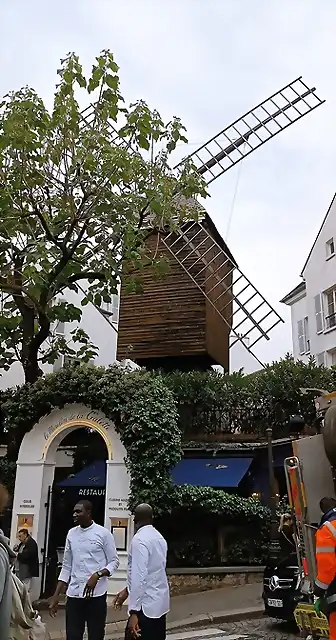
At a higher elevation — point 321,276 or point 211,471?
point 321,276

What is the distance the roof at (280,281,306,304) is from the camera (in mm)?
32128

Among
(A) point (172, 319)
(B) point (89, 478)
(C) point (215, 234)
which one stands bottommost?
(B) point (89, 478)

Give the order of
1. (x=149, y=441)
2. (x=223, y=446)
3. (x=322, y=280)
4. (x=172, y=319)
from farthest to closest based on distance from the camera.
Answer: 1. (x=322, y=280)
2. (x=172, y=319)
3. (x=223, y=446)
4. (x=149, y=441)

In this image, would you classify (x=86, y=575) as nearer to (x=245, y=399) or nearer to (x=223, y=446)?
(x=223, y=446)

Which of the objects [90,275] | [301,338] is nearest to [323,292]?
[301,338]

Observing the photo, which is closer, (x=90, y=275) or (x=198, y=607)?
(x=198, y=607)

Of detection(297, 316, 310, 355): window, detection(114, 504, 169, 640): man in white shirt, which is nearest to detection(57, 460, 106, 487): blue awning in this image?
detection(114, 504, 169, 640): man in white shirt

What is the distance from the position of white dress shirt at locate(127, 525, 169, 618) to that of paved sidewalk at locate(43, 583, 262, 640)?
5.14 meters

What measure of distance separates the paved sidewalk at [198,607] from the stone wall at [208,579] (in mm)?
159

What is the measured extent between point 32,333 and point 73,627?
9269 millimetres

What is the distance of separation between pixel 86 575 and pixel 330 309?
886 inches

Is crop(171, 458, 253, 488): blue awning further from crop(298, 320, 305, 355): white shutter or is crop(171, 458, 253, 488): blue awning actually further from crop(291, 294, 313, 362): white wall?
crop(291, 294, 313, 362): white wall

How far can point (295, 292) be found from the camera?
32688mm

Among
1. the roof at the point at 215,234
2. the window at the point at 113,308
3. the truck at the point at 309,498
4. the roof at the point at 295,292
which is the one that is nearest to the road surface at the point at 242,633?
the truck at the point at 309,498
